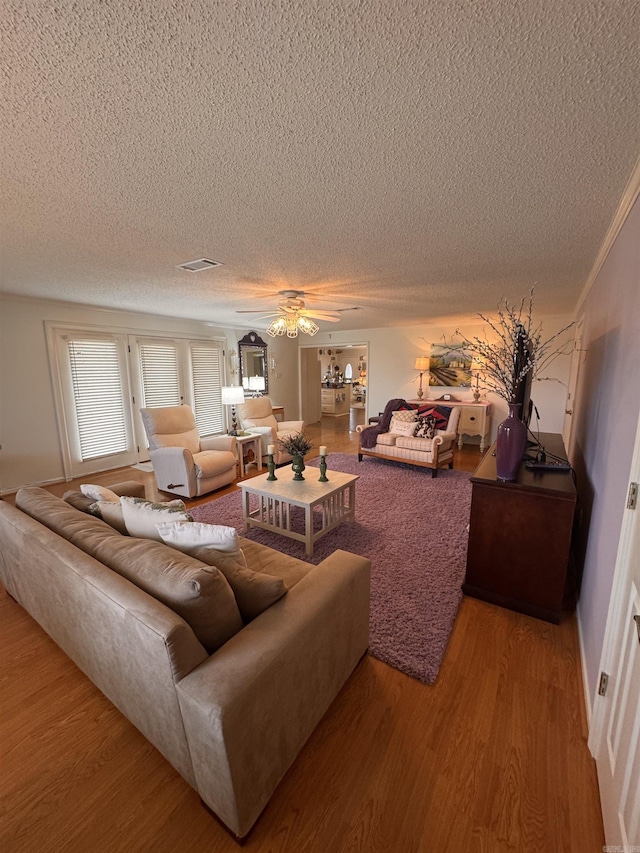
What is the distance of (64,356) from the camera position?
440cm

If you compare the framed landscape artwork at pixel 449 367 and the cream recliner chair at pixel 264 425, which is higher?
the framed landscape artwork at pixel 449 367

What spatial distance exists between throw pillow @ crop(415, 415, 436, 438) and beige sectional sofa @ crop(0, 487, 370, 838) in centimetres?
343

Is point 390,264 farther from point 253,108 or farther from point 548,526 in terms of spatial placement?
point 548,526

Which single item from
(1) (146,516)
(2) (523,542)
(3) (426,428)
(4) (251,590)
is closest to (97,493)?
(1) (146,516)

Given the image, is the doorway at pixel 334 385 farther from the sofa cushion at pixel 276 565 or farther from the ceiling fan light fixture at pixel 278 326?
the sofa cushion at pixel 276 565

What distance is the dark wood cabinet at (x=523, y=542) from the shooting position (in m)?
1.93

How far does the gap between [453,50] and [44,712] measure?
9.23ft

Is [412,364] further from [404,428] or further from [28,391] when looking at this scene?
[28,391]

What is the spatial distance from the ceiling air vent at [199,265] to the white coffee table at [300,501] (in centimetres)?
187

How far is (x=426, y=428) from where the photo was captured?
4.88m

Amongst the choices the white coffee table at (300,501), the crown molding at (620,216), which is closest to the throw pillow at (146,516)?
the white coffee table at (300,501)

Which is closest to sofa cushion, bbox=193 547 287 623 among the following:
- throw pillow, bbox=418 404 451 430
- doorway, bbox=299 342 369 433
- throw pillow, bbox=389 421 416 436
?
throw pillow, bbox=389 421 416 436

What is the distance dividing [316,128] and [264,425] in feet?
14.6

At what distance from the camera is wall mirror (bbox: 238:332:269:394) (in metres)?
6.73
